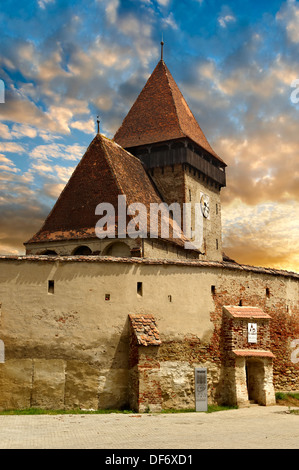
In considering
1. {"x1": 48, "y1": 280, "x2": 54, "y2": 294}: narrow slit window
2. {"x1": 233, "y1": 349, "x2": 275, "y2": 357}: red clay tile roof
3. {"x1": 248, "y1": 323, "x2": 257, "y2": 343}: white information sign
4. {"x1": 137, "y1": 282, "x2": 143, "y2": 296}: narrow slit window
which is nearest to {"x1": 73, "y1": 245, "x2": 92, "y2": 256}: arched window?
{"x1": 137, "y1": 282, "x2": 143, "y2": 296}: narrow slit window

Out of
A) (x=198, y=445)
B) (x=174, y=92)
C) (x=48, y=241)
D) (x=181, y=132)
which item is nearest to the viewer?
(x=198, y=445)

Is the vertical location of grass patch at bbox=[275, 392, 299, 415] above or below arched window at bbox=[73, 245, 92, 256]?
below

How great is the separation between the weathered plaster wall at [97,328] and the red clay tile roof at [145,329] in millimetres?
301

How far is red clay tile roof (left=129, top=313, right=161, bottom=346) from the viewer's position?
14883 mm

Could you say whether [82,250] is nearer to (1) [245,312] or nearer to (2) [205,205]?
(1) [245,312]

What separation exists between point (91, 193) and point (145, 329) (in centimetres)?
1198

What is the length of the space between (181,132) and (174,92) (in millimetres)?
5849

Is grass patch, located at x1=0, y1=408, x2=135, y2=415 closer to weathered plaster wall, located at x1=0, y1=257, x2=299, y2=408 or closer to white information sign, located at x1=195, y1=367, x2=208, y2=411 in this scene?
weathered plaster wall, located at x1=0, y1=257, x2=299, y2=408

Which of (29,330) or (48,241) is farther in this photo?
(48,241)

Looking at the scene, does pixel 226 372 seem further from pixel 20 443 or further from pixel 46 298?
pixel 20 443

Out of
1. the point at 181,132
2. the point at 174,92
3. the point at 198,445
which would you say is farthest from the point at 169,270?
the point at 174,92

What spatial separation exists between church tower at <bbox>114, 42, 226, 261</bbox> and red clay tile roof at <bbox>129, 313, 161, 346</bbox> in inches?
666

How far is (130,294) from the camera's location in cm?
1603

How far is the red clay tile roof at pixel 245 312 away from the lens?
17.0 metres
